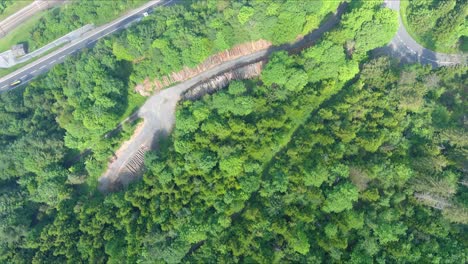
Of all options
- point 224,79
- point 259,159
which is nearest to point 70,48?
point 224,79

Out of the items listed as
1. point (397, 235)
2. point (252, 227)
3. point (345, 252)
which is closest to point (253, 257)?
point (252, 227)

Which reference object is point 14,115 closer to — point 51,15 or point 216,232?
point 51,15

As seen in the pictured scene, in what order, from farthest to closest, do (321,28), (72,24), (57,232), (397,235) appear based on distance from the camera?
(72,24) < (321,28) < (57,232) < (397,235)

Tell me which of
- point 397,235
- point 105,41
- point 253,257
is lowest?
point 397,235

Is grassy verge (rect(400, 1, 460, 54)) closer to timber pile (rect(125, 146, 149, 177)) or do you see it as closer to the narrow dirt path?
the narrow dirt path

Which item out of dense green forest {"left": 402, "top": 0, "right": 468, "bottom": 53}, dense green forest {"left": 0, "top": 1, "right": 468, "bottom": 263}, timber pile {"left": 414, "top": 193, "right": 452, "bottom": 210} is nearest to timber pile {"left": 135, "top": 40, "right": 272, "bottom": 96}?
dense green forest {"left": 0, "top": 1, "right": 468, "bottom": 263}
